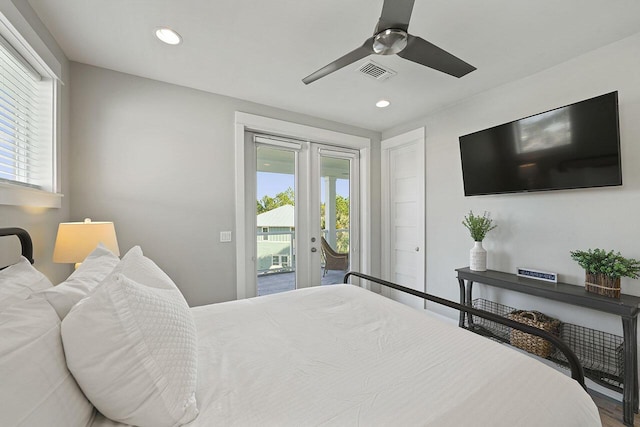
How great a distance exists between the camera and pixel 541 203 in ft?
7.84

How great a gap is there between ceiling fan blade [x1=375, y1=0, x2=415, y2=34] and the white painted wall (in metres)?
1.79

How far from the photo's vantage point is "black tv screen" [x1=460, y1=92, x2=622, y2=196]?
1.90 m

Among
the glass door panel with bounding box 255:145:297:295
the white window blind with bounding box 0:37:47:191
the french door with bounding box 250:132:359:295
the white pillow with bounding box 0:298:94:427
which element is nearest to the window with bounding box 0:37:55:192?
the white window blind with bounding box 0:37:47:191

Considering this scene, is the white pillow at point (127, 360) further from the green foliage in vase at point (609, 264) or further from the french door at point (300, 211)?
the green foliage in vase at point (609, 264)

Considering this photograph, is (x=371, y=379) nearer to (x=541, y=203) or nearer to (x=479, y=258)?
(x=479, y=258)

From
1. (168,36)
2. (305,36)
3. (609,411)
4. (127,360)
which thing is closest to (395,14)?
(305,36)

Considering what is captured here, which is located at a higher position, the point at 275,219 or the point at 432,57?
the point at 432,57

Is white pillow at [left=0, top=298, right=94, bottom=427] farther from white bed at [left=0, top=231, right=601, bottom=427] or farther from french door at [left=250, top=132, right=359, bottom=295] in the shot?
french door at [left=250, top=132, right=359, bottom=295]

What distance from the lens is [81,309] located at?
2.37ft

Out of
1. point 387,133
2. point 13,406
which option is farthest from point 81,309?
point 387,133

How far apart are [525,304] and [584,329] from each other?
0.42 m

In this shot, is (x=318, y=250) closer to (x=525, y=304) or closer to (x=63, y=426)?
(x=525, y=304)

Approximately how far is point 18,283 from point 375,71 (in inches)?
99.4

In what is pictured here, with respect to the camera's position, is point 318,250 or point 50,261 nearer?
point 50,261
